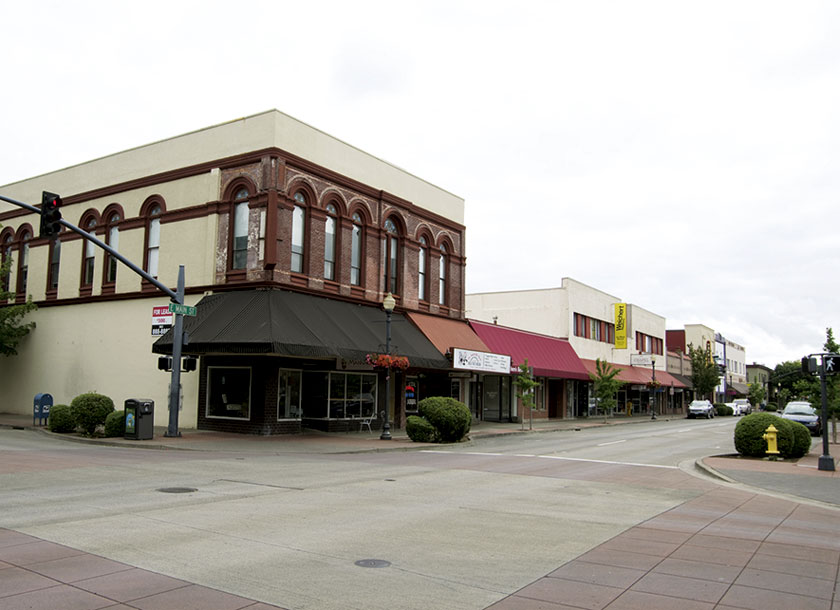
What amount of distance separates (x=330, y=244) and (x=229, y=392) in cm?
672

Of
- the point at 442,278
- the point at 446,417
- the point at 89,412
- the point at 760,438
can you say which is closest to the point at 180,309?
the point at 89,412

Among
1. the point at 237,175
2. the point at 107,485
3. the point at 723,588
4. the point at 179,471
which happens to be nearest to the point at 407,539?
the point at 723,588

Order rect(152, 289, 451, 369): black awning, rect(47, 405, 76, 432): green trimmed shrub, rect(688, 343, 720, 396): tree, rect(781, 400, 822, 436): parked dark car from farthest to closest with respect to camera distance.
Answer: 1. rect(688, 343, 720, 396): tree
2. rect(781, 400, 822, 436): parked dark car
3. rect(47, 405, 76, 432): green trimmed shrub
4. rect(152, 289, 451, 369): black awning

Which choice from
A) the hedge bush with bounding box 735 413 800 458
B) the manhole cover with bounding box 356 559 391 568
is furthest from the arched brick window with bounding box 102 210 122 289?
the manhole cover with bounding box 356 559 391 568

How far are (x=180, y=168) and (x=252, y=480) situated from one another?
56.4 ft

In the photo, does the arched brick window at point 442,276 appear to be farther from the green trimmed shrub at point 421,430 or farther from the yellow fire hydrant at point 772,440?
the yellow fire hydrant at point 772,440

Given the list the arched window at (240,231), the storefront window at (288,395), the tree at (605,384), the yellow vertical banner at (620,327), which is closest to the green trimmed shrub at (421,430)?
the storefront window at (288,395)

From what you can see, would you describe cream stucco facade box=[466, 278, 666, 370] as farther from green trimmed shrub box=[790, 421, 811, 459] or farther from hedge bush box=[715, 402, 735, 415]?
green trimmed shrub box=[790, 421, 811, 459]

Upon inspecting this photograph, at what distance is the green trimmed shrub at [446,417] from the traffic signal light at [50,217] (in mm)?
12796

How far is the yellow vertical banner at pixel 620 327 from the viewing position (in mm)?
56281

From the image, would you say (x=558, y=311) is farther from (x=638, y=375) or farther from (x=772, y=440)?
(x=772, y=440)

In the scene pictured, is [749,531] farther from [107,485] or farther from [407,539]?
[107,485]

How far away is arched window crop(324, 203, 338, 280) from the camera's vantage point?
27078 millimetres

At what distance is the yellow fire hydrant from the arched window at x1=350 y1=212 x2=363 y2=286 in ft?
51.1
